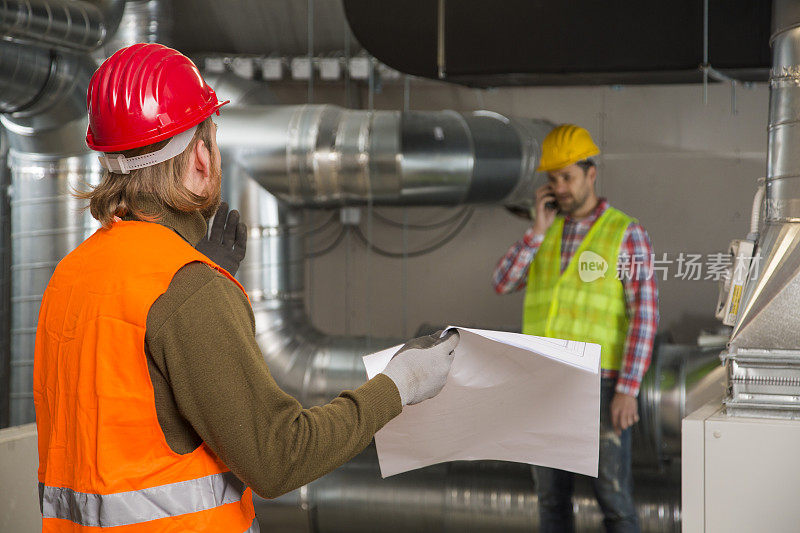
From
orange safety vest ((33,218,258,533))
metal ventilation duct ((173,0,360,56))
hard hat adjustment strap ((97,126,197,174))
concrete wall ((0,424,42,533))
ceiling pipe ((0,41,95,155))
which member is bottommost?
concrete wall ((0,424,42,533))

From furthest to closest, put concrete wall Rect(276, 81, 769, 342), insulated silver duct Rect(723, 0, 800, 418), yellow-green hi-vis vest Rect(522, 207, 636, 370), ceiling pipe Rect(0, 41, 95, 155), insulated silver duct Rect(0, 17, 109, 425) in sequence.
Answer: concrete wall Rect(276, 81, 769, 342)
insulated silver duct Rect(0, 17, 109, 425)
ceiling pipe Rect(0, 41, 95, 155)
yellow-green hi-vis vest Rect(522, 207, 636, 370)
insulated silver duct Rect(723, 0, 800, 418)

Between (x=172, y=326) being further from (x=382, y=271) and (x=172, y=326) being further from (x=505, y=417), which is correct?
(x=382, y=271)

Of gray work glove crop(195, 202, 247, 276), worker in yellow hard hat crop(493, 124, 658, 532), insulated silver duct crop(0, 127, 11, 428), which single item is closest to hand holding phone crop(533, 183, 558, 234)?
worker in yellow hard hat crop(493, 124, 658, 532)

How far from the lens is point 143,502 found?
3.03 ft

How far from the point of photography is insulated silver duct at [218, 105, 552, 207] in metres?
3.08

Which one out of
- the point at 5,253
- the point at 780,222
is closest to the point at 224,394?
the point at 780,222

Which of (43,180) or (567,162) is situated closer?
(567,162)

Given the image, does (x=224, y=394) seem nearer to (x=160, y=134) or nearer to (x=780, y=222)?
(x=160, y=134)

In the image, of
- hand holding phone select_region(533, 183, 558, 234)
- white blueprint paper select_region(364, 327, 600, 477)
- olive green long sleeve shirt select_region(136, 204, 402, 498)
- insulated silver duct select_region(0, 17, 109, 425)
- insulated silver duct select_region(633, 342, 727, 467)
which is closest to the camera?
olive green long sleeve shirt select_region(136, 204, 402, 498)

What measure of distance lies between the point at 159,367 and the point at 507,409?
61 centimetres

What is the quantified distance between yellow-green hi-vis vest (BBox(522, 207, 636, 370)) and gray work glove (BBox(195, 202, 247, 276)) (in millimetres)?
1323

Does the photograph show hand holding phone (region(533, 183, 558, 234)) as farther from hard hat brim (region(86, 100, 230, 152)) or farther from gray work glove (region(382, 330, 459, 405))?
hard hat brim (region(86, 100, 230, 152))

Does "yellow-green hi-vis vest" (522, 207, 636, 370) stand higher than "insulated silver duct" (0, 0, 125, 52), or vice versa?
"insulated silver duct" (0, 0, 125, 52)

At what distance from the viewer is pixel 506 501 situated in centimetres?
311
